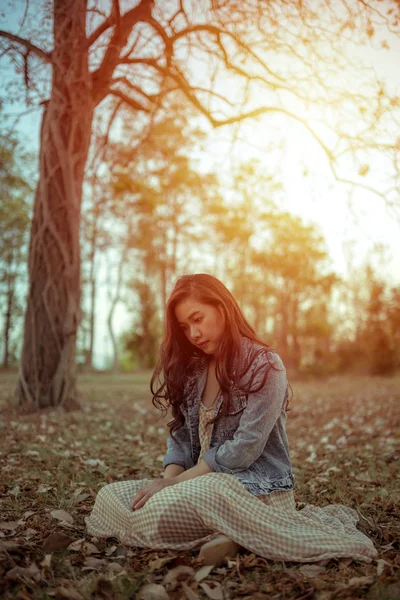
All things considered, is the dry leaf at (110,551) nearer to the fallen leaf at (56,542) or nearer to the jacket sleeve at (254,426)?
the fallen leaf at (56,542)

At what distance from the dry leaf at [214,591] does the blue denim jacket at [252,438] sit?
0.59 meters

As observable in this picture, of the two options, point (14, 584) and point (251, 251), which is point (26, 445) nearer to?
point (14, 584)

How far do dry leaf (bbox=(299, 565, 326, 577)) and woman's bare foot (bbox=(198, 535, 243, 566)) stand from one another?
1.11 ft

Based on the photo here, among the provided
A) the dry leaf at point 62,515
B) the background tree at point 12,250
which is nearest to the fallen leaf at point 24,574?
the dry leaf at point 62,515

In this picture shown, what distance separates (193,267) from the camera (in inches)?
1079

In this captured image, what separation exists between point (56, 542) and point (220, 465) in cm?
89

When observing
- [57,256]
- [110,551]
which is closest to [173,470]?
[110,551]

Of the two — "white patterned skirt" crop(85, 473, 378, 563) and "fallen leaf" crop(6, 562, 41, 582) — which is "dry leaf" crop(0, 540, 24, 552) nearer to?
"fallen leaf" crop(6, 562, 41, 582)

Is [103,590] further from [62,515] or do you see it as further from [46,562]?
[62,515]

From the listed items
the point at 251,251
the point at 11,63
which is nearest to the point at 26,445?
the point at 11,63

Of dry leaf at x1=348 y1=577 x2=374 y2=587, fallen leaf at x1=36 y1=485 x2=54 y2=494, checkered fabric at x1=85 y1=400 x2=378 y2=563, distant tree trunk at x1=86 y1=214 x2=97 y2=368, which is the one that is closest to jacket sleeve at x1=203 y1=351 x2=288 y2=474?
checkered fabric at x1=85 y1=400 x2=378 y2=563

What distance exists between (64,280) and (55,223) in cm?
79

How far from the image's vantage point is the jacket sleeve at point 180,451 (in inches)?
128

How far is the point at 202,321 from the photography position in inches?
124
